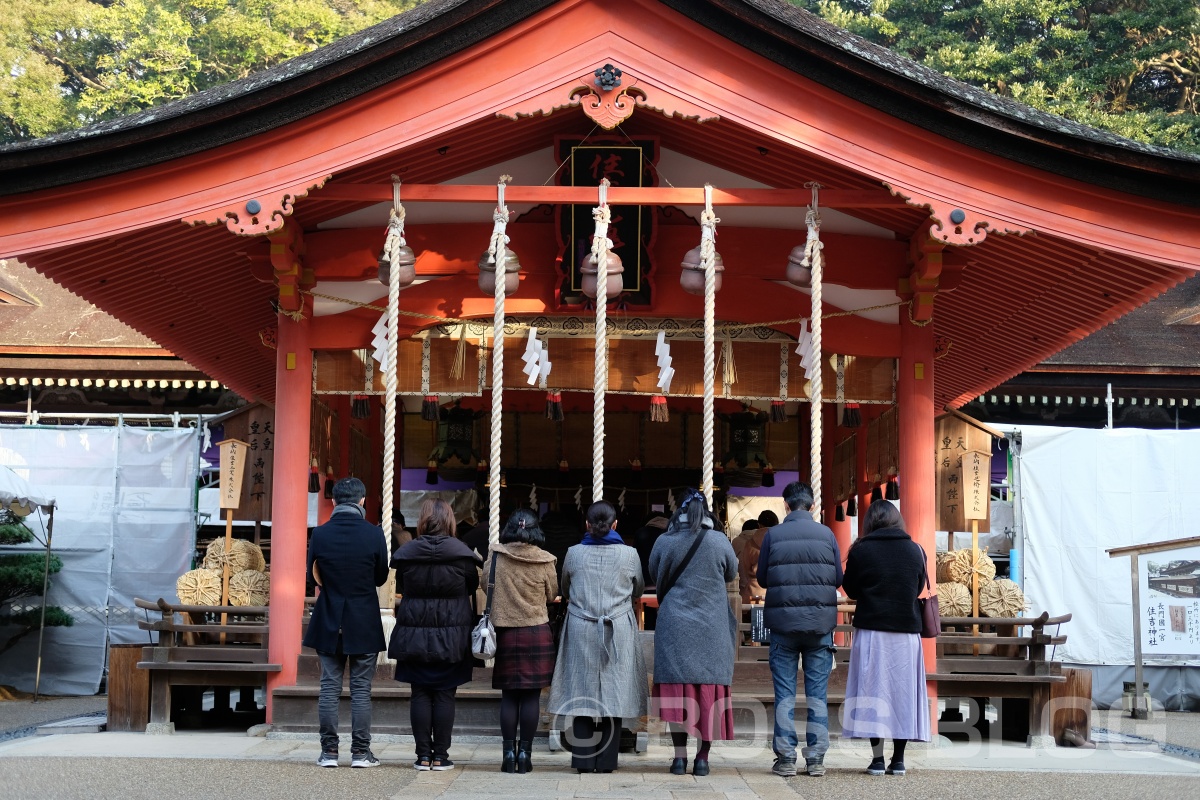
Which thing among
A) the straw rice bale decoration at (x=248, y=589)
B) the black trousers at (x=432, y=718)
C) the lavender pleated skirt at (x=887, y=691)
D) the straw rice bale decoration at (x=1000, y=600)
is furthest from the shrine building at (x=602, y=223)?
the straw rice bale decoration at (x=248, y=589)

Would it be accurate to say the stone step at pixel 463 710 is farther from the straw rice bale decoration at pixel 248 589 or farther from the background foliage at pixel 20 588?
the background foliage at pixel 20 588

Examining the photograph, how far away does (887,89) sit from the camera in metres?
8.52

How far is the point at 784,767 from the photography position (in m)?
7.51

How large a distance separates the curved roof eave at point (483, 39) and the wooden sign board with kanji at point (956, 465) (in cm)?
422

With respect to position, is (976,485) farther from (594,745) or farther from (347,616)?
(347,616)

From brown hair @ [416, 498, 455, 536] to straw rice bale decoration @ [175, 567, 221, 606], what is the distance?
416 centimetres

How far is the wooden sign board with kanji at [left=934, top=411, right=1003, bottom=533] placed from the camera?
1220 centimetres

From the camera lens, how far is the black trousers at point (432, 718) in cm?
755

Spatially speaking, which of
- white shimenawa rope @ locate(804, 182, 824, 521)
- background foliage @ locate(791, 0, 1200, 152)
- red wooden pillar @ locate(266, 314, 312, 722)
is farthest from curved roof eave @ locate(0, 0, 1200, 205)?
background foliage @ locate(791, 0, 1200, 152)

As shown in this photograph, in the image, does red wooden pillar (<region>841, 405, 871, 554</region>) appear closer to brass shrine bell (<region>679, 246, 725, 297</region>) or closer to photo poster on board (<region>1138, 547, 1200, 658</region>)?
brass shrine bell (<region>679, 246, 725, 297</region>)

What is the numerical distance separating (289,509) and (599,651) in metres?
3.37

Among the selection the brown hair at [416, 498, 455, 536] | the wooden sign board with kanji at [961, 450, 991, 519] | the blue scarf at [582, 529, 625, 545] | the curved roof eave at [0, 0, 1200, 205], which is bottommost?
the blue scarf at [582, 529, 625, 545]

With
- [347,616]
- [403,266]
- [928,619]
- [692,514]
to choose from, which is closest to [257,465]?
[403,266]

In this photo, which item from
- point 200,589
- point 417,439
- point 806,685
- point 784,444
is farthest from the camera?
point 417,439
